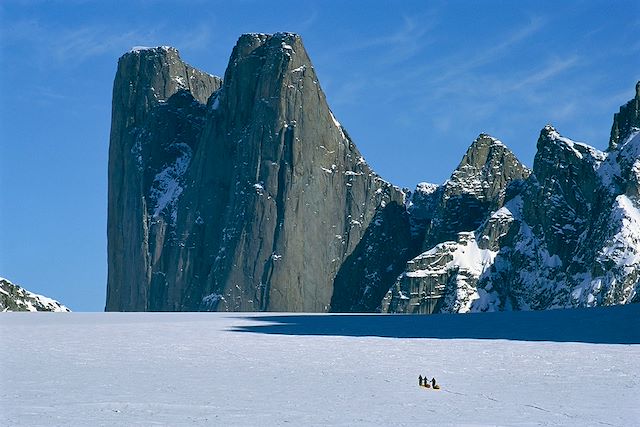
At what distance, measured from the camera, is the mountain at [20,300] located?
137m

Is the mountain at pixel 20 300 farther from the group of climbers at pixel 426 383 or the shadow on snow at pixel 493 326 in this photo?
the group of climbers at pixel 426 383

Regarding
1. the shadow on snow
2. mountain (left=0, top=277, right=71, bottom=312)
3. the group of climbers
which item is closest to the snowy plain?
the shadow on snow

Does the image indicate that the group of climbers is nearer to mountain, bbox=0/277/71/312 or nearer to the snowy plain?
the snowy plain

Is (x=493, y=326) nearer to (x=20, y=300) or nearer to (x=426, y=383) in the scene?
(x=426, y=383)

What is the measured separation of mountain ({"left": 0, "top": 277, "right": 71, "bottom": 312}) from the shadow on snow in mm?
75134

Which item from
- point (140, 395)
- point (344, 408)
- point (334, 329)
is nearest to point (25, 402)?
point (140, 395)

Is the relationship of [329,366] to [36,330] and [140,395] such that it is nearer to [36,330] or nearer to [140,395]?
[140,395]

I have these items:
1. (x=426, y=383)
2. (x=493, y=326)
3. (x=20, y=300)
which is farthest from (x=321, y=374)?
(x=20, y=300)

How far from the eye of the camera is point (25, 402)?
29594mm

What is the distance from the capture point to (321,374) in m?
36.7

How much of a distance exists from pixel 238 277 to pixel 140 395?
156 meters

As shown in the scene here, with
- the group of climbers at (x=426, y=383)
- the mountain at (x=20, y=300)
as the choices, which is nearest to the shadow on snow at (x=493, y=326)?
the group of climbers at (x=426, y=383)

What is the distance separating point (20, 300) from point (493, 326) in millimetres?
93746

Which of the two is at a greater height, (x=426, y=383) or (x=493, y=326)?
(x=493, y=326)
